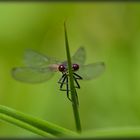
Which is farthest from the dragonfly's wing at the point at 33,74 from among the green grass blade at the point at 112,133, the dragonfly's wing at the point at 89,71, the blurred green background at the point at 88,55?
the blurred green background at the point at 88,55

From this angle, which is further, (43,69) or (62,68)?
(43,69)

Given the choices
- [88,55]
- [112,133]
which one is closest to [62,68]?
[112,133]

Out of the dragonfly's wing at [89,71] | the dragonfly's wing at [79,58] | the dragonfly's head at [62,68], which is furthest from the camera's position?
the dragonfly's wing at [79,58]

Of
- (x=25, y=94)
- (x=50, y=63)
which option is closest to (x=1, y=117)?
(x=50, y=63)

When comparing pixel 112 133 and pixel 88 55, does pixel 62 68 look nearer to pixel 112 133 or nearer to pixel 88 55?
pixel 112 133

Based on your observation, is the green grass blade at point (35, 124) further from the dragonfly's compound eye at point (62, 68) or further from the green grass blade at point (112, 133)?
the dragonfly's compound eye at point (62, 68)

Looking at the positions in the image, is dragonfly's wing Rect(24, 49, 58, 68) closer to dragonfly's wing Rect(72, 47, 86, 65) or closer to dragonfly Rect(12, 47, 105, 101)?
dragonfly Rect(12, 47, 105, 101)
